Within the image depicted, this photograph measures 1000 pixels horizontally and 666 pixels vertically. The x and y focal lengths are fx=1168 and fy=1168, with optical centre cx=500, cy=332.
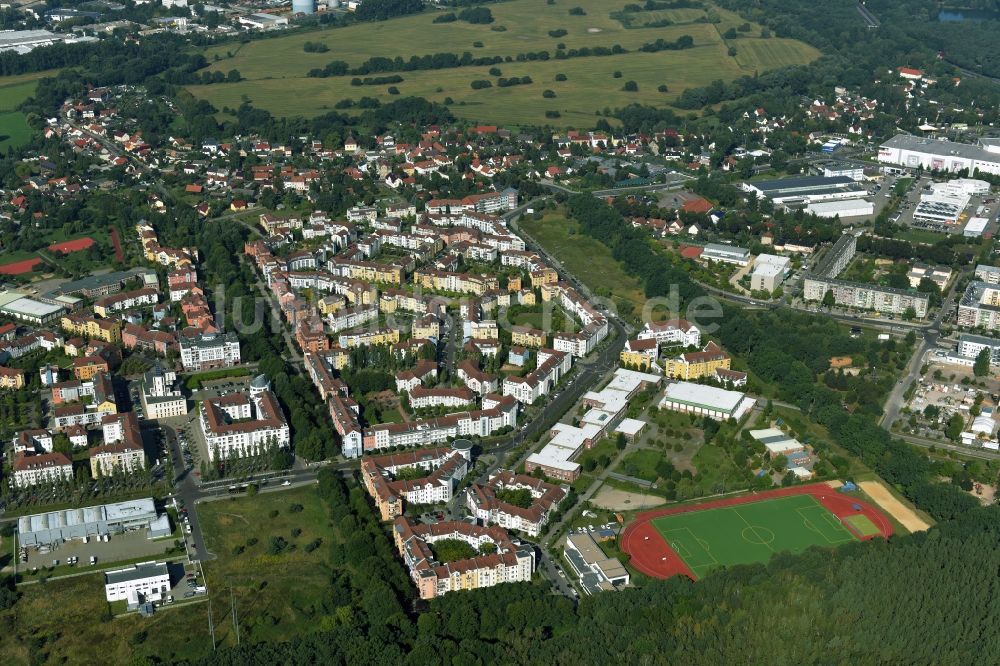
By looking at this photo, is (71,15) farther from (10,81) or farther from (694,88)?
(694,88)

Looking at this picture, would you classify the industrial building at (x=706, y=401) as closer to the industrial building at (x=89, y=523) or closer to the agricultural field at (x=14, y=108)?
the industrial building at (x=89, y=523)

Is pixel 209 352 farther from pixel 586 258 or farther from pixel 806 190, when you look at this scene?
pixel 806 190

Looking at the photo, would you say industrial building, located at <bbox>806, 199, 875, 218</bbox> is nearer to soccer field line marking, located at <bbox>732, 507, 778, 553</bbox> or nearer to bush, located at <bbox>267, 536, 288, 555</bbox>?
soccer field line marking, located at <bbox>732, 507, 778, 553</bbox>

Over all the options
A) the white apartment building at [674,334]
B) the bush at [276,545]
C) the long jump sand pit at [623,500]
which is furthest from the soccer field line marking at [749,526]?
the bush at [276,545]

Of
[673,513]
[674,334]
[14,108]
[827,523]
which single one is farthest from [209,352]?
[14,108]

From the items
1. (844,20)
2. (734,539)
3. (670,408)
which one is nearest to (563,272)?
(670,408)
